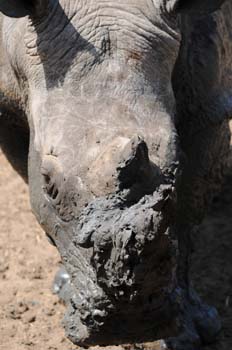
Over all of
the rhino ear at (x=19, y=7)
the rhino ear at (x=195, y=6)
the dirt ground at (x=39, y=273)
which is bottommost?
the dirt ground at (x=39, y=273)

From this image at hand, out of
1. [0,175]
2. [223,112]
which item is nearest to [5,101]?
[223,112]

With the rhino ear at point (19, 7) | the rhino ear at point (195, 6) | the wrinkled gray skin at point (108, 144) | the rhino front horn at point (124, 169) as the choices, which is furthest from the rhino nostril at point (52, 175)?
the rhino ear at point (195, 6)

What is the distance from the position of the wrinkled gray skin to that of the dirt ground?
3.94 feet

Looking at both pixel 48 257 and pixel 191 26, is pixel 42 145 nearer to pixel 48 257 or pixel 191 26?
pixel 191 26

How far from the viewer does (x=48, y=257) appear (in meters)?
5.21

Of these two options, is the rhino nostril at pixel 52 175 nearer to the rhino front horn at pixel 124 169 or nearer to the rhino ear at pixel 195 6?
the rhino front horn at pixel 124 169

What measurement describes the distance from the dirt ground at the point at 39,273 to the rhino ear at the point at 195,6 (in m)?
1.73

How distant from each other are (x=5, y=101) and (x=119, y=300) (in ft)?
4.61

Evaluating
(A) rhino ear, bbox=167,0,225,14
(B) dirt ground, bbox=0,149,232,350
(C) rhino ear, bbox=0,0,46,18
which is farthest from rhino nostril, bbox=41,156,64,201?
(B) dirt ground, bbox=0,149,232,350

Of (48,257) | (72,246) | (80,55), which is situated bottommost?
(48,257)

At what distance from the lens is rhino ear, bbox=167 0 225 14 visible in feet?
11.1

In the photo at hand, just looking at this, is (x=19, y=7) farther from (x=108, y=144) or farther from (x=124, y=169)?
(x=124, y=169)

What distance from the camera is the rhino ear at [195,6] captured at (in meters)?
3.39

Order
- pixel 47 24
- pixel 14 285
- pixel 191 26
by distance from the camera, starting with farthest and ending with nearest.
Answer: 1. pixel 14 285
2. pixel 191 26
3. pixel 47 24
